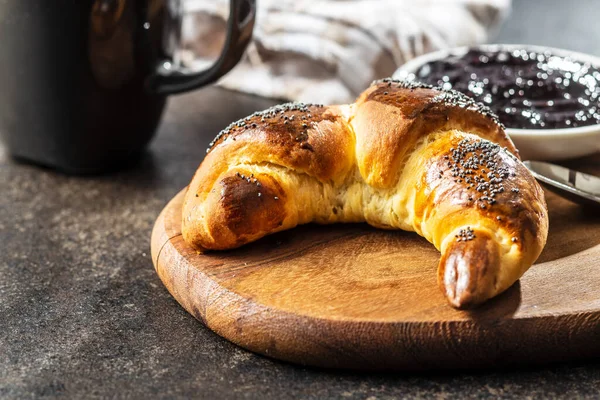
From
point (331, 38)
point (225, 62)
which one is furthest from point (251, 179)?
point (331, 38)

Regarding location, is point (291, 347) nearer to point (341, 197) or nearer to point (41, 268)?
point (341, 197)

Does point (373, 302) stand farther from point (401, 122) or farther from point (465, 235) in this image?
point (401, 122)

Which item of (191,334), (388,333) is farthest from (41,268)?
(388,333)

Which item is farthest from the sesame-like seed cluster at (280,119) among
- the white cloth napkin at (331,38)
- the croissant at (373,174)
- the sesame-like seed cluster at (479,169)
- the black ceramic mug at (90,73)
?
the white cloth napkin at (331,38)

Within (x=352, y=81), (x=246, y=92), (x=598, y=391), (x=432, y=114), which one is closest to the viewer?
(x=598, y=391)

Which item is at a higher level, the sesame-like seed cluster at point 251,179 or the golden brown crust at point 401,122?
the golden brown crust at point 401,122

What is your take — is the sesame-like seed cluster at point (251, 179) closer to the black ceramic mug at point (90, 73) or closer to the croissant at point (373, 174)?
the croissant at point (373, 174)

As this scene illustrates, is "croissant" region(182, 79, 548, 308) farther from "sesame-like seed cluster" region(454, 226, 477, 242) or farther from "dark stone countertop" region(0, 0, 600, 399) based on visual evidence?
"dark stone countertop" region(0, 0, 600, 399)
